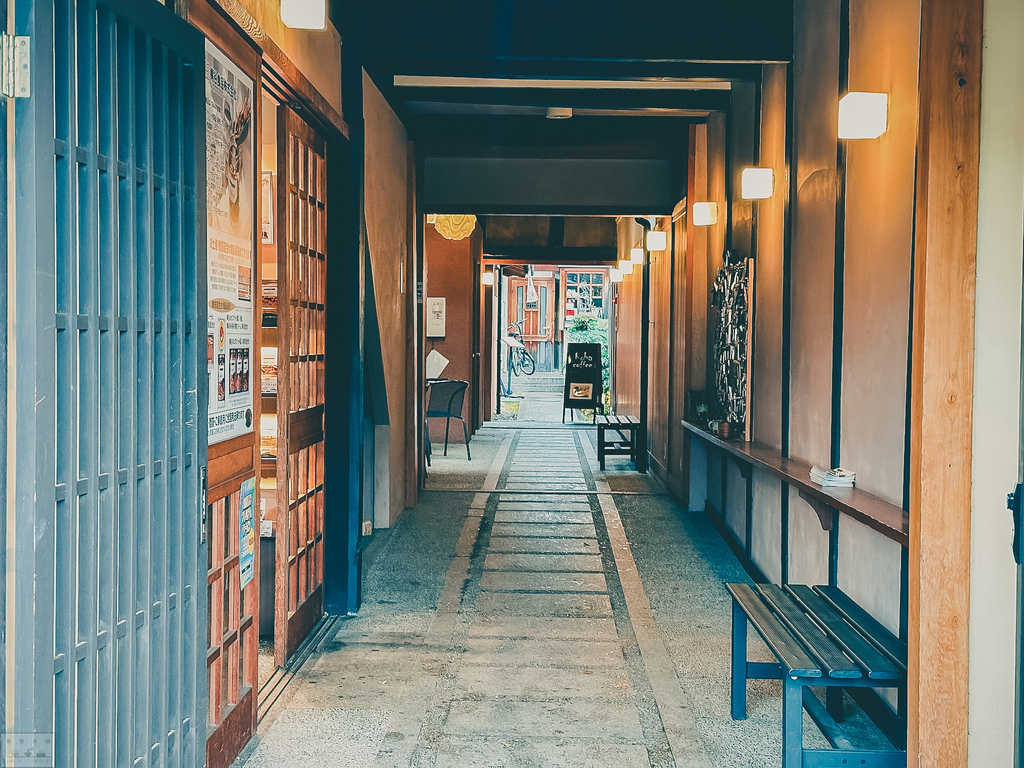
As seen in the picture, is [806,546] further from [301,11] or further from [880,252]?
[301,11]

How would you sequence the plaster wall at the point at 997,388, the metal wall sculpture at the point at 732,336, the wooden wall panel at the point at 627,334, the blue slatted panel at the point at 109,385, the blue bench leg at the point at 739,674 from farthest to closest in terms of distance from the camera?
the wooden wall panel at the point at 627,334, the metal wall sculpture at the point at 732,336, the blue bench leg at the point at 739,674, the plaster wall at the point at 997,388, the blue slatted panel at the point at 109,385

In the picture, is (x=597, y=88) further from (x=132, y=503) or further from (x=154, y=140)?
(x=132, y=503)

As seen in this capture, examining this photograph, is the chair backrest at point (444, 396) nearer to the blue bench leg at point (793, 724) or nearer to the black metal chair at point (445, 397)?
the black metal chair at point (445, 397)

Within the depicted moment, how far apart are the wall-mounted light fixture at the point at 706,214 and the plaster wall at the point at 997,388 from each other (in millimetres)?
4027

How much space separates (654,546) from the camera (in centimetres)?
561

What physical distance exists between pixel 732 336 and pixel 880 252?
2.21 m

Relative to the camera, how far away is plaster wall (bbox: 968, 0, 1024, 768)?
1.99 meters

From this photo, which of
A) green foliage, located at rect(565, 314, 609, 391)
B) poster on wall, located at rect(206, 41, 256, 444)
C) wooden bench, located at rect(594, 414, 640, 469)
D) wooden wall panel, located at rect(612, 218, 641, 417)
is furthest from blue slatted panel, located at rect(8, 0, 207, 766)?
green foliage, located at rect(565, 314, 609, 391)

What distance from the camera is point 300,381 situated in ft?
12.1

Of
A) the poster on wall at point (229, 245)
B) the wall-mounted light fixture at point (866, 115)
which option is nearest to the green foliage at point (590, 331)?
the wall-mounted light fixture at point (866, 115)

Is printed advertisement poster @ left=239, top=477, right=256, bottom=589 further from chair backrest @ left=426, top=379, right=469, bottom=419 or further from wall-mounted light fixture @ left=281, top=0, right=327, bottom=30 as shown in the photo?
chair backrest @ left=426, top=379, right=469, bottom=419

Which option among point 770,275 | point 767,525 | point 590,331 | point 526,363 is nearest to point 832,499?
point 767,525

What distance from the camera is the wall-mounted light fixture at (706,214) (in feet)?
19.7

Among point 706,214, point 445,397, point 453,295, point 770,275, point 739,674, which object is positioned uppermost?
point 706,214
